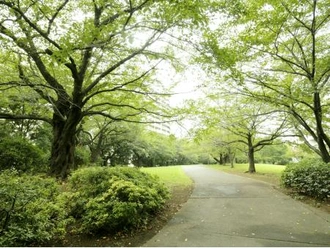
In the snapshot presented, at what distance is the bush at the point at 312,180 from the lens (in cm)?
761

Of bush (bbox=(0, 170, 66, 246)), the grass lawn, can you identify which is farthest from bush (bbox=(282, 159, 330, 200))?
Result: bush (bbox=(0, 170, 66, 246))

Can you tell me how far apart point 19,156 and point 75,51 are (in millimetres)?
7310

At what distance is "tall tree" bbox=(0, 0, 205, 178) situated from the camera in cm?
603

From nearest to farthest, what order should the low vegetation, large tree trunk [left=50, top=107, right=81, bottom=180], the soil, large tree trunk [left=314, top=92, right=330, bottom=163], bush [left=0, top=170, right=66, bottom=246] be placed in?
bush [left=0, top=170, right=66, bottom=246] < the low vegetation < the soil < large tree trunk [left=314, top=92, right=330, bottom=163] < large tree trunk [left=50, top=107, right=81, bottom=180]

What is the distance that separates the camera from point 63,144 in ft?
35.5

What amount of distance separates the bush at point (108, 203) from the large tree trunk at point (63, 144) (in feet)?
14.9

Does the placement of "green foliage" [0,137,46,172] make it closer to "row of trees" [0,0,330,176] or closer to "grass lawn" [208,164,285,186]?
"row of trees" [0,0,330,176]

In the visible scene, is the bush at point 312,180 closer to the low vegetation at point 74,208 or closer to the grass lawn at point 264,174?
the grass lawn at point 264,174

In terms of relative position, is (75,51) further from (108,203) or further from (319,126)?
(319,126)

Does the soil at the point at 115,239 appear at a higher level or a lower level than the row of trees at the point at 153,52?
lower

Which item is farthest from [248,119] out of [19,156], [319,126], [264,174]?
[19,156]

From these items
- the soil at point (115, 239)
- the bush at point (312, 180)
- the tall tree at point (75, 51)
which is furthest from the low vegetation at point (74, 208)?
the bush at point (312, 180)

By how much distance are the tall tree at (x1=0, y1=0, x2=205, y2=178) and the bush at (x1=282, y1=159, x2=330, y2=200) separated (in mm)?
6179

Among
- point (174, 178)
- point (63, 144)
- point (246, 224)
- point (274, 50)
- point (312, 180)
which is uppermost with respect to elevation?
point (274, 50)
